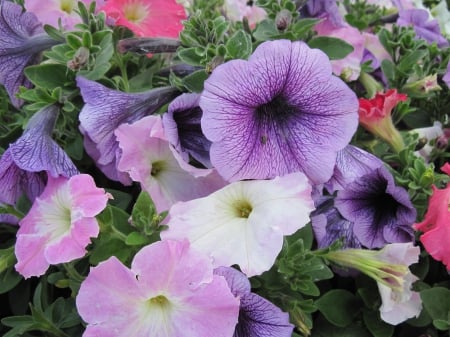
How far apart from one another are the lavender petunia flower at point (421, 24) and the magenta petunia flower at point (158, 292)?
662mm

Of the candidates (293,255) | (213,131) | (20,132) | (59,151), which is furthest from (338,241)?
(20,132)

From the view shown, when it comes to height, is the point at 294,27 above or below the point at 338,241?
above

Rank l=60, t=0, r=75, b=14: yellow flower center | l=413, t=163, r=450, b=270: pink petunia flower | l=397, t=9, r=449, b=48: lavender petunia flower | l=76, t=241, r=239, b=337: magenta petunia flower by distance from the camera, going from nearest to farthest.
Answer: l=76, t=241, r=239, b=337: magenta petunia flower, l=413, t=163, r=450, b=270: pink petunia flower, l=60, t=0, r=75, b=14: yellow flower center, l=397, t=9, r=449, b=48: lavender petunia flower

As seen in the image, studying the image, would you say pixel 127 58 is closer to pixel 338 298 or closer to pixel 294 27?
pixel 294 27

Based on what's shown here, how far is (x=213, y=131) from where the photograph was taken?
2.10ft

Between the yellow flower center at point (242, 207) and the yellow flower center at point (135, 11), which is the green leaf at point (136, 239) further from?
the yellow flower center at point (135, 11)

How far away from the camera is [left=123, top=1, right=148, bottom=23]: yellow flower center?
0.90 metres

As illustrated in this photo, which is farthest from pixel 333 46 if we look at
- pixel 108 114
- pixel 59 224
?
pixel 59 224

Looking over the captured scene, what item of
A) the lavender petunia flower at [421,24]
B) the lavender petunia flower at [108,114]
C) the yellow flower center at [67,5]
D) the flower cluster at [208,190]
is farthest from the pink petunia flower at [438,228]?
the yellow flower center at [67,5]

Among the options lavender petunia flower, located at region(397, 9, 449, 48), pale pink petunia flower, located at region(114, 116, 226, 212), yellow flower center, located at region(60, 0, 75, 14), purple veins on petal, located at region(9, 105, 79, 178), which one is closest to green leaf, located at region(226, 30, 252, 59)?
pale pink petunia flower, located at region(114, 116, 226, 212)

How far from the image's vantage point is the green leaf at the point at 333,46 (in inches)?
32.8

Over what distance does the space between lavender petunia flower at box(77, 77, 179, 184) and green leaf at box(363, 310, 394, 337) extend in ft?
1.09

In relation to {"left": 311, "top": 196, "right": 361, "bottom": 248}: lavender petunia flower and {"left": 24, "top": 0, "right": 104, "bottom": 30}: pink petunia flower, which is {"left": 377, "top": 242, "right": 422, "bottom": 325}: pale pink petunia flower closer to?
{"left": 311, "top": 196, "right": 361, "bottom": 248}: lavender petunia flower

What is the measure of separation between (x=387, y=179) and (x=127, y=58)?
1.20 feet
